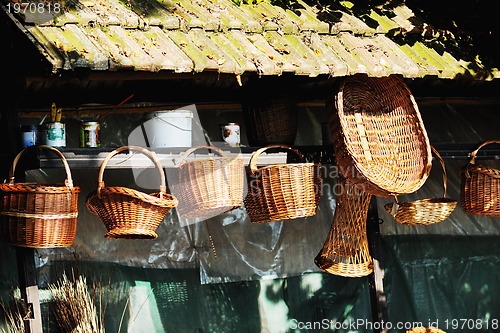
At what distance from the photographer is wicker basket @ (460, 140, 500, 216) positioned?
24.2 ft

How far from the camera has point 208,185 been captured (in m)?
6.27

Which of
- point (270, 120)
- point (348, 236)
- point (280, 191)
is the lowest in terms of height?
point (348, 236)

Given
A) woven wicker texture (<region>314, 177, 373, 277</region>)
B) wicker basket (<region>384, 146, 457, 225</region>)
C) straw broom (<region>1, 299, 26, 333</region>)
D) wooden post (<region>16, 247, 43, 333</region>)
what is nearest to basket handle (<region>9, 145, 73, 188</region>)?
wooden post (<region>16, 247, 43, 333</region>)

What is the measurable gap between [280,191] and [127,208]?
1.20 meters

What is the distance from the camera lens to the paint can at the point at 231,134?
22.9 feet

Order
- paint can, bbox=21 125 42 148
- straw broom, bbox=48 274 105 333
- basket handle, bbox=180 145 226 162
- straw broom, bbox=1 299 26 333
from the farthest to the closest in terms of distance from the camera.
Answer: straw broom, bbox=48 274 105 333
basket handle, bbox=180 145 226 162
straw broom, bbox=1 299 26 333
paint can, bbox=21 125 42 148

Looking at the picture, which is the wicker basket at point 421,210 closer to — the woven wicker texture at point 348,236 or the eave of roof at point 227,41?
the woven wicker texture at point 348,236

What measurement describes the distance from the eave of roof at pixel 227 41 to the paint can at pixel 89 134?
29.8 inches

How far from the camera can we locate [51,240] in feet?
19.5

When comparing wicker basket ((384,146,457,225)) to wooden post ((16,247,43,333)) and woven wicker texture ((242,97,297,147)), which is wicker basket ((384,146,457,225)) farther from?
wooden post ((16,247,43,333))

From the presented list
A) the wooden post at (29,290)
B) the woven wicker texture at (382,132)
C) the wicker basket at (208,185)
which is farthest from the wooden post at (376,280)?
the wooden post at (29,290)

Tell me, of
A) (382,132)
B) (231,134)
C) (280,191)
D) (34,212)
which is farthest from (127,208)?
(382,132)

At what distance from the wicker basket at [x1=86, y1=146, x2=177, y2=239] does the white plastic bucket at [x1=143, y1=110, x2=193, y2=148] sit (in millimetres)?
425

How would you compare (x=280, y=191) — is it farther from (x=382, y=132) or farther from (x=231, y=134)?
(x=382, y=132)
